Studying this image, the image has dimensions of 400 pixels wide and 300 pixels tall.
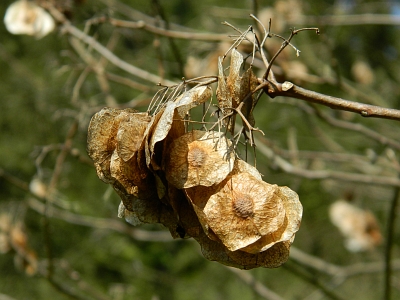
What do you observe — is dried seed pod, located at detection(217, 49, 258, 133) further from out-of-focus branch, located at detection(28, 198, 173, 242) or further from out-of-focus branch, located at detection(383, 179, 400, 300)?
out-of-focus branch, located at detection(28, 198, 173, 242)

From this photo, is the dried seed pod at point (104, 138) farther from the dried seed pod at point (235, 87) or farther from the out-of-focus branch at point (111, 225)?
the out-of-focus branch at point (111, 225)

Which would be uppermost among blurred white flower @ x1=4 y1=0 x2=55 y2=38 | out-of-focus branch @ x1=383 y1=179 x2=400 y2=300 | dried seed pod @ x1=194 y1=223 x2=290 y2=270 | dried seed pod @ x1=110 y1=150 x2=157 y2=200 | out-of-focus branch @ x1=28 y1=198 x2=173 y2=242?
blurred white flower @ x1=4 y1=0 x2=55 y2=38

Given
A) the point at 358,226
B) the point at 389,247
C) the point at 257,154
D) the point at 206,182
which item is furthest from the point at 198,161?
the point at 257,154

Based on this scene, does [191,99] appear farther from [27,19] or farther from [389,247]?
[27,19]

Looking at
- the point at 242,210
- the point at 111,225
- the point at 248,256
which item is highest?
the point at 242,210

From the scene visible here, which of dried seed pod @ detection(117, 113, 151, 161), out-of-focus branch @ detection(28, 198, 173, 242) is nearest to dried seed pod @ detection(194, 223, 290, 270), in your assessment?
dried seed pod @ detection(117, 113, 151, 161)

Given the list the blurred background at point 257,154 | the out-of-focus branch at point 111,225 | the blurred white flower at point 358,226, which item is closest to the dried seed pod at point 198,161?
the blurred background at point 257,154

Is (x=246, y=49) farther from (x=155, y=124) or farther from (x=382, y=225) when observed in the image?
(x=382, y=225)

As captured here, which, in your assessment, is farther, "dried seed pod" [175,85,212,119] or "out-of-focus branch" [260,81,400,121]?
"dried seed pod" [175,85,212,119]
